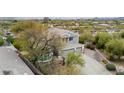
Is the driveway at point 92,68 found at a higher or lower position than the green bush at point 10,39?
lower

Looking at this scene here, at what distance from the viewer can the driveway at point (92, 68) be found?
117 inches

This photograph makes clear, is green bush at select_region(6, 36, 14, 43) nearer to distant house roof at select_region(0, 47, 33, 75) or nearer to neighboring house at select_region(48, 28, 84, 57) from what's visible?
distant house roof at select_region(0, 47, 33, 75)

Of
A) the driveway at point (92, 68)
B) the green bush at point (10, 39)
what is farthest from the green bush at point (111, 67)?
the green bush at point (10, 39)

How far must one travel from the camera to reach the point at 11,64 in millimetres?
2918

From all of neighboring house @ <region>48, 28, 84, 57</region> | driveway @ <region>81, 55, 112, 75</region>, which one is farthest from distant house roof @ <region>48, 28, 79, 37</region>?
driveway @ <region>81, 55, 112, 75</region>

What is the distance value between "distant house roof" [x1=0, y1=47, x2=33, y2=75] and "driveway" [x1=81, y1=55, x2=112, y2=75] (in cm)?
68

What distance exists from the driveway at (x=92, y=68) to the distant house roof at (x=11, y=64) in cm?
68

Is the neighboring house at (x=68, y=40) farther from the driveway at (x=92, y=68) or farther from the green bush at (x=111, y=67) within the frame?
the green bush at (x=111, y=67)
